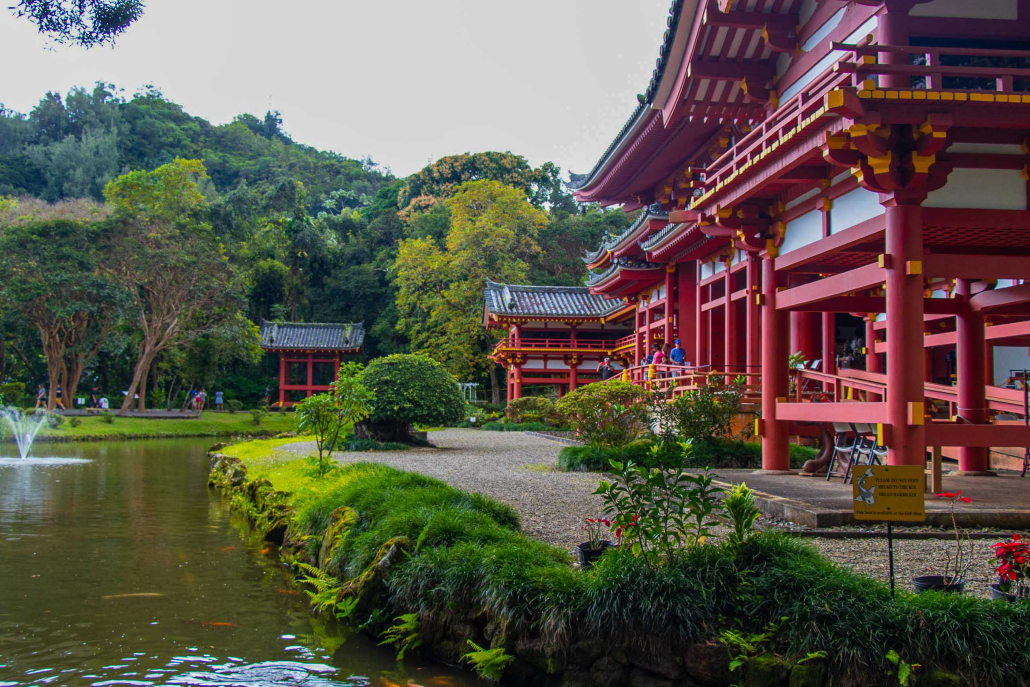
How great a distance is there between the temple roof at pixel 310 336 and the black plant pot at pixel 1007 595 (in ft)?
131

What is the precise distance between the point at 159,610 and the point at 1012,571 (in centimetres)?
549

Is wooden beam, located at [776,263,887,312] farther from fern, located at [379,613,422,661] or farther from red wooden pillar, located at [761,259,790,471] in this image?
fern, located at [379,613,422,661]

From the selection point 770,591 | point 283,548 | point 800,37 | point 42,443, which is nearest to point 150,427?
point 42,443

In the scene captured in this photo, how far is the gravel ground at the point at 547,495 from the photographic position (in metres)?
5.55

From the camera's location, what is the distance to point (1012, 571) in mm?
4043

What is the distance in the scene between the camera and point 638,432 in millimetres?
14305

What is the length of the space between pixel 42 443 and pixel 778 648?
24.2 meters

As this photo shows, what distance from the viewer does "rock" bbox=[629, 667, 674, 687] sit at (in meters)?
4.11

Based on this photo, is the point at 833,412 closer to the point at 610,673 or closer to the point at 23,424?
the point at 610,673

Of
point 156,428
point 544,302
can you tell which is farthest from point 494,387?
point 156,428

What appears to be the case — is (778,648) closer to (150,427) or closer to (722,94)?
(722,94)

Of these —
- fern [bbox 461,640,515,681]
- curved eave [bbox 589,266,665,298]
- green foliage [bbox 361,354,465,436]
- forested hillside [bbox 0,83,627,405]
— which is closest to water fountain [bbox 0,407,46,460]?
forested hillside [bbox 0,83,627,405]

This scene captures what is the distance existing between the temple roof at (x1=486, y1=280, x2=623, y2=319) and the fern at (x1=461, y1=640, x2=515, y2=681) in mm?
26446

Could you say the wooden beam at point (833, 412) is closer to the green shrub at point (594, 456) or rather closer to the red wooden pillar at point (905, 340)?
the red wooden pillar at point (905, 340)
